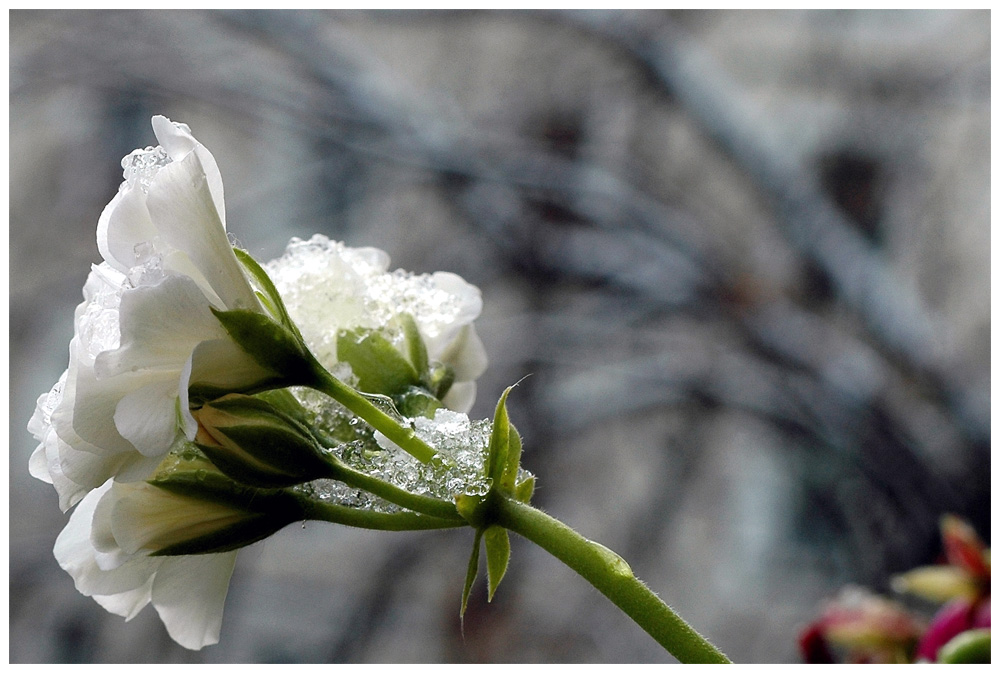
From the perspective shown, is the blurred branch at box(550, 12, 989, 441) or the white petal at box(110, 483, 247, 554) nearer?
the white petal at box(110, 483, 247, 554)

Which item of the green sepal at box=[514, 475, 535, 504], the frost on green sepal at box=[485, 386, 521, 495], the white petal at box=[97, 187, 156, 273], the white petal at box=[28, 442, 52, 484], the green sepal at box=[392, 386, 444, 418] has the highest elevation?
the white petal at box=[97, 187, 156, 273]

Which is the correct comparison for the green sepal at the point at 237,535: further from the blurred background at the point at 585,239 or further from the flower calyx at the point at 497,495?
the blurred background at the point at 585,239

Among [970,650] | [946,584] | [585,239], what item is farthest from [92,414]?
[585,239]

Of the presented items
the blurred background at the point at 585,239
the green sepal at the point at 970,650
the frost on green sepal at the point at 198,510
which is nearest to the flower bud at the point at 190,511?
the frost on green sepal at the point at 198,510

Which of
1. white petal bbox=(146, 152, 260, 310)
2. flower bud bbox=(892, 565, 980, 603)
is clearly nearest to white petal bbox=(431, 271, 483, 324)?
white petal bbox=(146, 152, 260, 310)

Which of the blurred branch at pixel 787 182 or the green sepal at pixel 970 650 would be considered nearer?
the green sepal at pixel 970 650

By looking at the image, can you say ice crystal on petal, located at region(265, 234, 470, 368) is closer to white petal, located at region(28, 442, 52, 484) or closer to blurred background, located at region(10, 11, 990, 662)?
white petal, located at region(28, 442, 52, 484)
